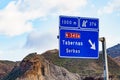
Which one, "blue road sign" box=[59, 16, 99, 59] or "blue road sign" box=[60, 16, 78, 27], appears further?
"blue road sign" box=[59, 16, 99, 59]

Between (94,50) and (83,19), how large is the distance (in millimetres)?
1777

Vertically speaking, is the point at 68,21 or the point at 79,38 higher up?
the point at 68,21

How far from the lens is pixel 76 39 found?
75.9ft

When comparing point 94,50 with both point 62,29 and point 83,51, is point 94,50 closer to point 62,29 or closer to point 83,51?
point 83,51

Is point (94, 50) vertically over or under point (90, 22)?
under

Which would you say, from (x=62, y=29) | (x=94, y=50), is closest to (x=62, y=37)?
(x=62, y=29)

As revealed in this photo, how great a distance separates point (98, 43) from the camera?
23.8m

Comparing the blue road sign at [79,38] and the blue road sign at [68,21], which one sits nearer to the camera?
the blue road sign at [68,21]

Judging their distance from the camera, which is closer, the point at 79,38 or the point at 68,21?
the point at 68,21

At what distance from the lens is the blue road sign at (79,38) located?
2288 cm

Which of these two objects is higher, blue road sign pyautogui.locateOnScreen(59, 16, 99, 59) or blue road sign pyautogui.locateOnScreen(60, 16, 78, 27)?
blue road sign pyautogui.locateOnScreen(60, 16, 78, 27)

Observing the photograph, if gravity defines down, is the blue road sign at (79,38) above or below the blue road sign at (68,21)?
below

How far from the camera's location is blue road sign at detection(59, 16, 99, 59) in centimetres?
2288

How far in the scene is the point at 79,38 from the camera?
23.2 m
